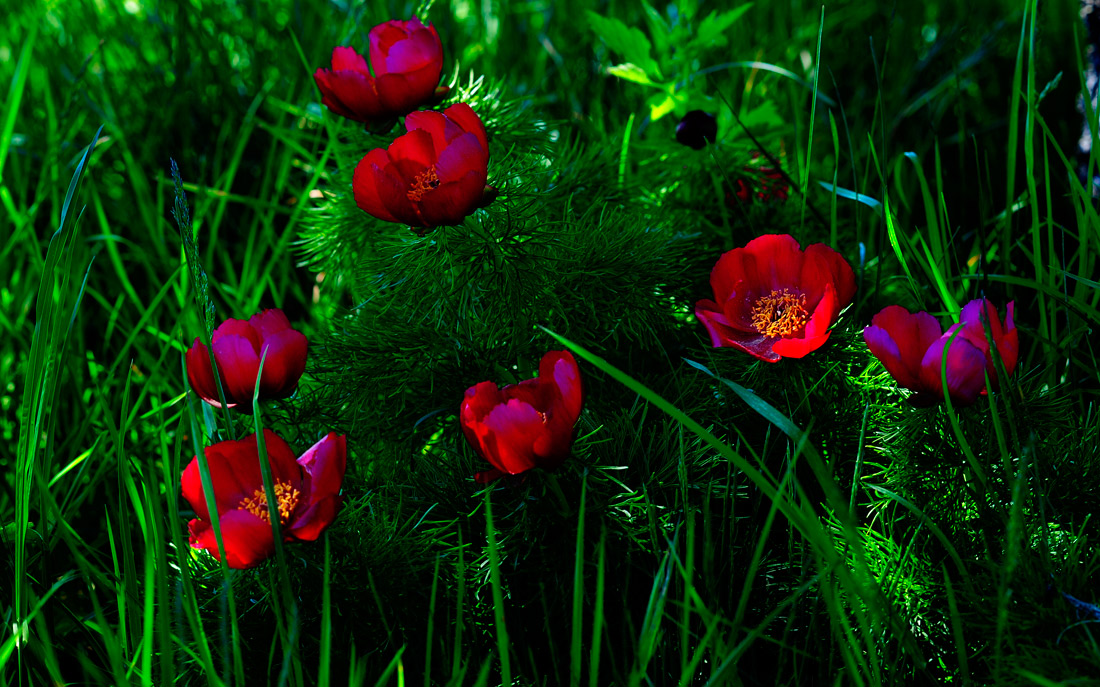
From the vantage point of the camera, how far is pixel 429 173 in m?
1.03

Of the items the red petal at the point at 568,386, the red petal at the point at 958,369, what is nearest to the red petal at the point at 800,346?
the red petal at the point at 958,369

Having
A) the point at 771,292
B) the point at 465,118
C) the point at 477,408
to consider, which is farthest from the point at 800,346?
the point at 465,118

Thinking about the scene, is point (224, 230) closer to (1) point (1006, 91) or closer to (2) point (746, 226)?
(2) point (746, 226)

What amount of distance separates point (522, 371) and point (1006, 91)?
171cm

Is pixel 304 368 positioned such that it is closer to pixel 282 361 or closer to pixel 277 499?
pixel 282 361

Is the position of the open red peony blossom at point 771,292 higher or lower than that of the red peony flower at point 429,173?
lower

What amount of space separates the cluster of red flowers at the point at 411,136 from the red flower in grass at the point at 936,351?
458mm

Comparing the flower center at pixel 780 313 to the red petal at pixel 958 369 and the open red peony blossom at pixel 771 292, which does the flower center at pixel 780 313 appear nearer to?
the open red peony blossom at pixel 771 292

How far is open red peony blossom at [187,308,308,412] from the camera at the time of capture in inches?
35.8

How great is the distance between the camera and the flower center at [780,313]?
0.99m

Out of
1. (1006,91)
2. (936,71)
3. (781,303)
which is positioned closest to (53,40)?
(781,303)

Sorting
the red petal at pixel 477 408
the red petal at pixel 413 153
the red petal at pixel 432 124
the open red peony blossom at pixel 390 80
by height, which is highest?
the open red peony blossom at pixel 390 80

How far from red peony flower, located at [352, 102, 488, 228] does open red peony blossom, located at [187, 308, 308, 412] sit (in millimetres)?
178

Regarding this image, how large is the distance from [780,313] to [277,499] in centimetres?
60
